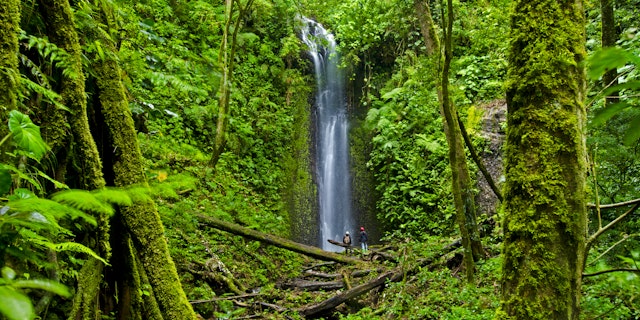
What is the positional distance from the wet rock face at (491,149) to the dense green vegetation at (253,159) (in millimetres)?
88

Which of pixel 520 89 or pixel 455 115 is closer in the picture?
pixel 520 89

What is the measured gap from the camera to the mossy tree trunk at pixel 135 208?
2516 millimetres

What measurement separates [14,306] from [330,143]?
15.6 metres

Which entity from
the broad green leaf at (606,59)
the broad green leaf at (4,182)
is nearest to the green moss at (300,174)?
the broad green leaf at (4,182)

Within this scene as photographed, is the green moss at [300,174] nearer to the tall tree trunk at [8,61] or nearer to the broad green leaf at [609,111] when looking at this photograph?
the tall tree trunk at [8,61]

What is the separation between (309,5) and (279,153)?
20.3 feet

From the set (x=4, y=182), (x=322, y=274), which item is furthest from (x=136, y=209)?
(x=322, y=274)

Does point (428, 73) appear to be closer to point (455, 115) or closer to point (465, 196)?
point (455, 115)

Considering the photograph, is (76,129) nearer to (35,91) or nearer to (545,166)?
(35,91)

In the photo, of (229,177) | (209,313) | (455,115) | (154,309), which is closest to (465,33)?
(455,115)

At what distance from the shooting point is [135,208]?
2.51m

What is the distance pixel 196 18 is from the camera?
13172mm

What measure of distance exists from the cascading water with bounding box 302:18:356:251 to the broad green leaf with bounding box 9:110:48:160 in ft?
44.2

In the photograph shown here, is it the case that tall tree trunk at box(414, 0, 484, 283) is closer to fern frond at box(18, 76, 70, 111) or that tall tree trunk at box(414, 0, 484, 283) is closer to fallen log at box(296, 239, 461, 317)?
fallen log at box(296, 239, 461, 317)
